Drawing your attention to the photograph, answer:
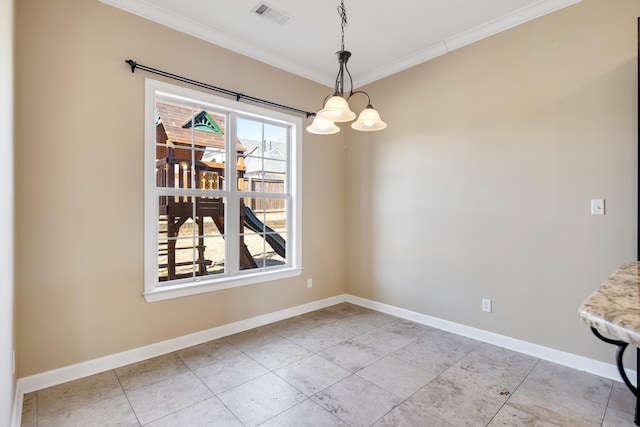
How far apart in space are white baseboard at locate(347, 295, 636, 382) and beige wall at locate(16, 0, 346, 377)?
88.1 inches

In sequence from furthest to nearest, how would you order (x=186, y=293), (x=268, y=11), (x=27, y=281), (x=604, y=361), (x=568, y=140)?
(x=186, y=293) → (x=268, y=11) → (x=568, y=140) → (x=604, y=361) → (x=27, y=281)

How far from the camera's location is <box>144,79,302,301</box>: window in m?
2.80

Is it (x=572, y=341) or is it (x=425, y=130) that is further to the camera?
(x=425, y=130)

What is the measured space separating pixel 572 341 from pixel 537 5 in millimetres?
2757

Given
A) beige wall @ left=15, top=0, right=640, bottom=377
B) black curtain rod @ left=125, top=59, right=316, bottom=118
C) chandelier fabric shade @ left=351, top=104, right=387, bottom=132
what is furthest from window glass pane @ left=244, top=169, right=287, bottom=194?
chandelier fabric shade @ left=351, top=104, right=387, bottom=132

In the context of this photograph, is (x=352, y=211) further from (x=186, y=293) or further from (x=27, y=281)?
(x=27, y=281)

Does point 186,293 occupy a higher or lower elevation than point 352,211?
lower

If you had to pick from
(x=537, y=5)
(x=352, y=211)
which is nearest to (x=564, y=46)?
(x=537, y=5)

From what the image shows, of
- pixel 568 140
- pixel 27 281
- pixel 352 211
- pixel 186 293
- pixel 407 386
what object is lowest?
pixel 407 386

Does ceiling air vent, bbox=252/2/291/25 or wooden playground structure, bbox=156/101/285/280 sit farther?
wooden playground structure, bbox=156/101/285/280

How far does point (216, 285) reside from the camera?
3.06 meters

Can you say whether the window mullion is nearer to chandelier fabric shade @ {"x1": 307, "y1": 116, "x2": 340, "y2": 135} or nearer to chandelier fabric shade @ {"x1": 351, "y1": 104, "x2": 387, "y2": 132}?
chandelier fabric shade @ {"x1": 307, "y1": 116, "x2": 340, "y2": 135}

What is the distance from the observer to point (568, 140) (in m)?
2.50

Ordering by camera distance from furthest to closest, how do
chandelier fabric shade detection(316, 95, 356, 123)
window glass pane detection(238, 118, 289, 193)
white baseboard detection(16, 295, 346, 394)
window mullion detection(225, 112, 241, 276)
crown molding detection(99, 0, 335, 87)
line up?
1. window glass pane detection(238, 118, 289, 193)
2. window mullion detection(225, 112, 241, 276)
3. crown molding detection(99, 0, 335, 87)
4. white baseboard detection(16, 295, 346, 394)
5. chandelier fabric shade detection(316, 95, 356, 123)
